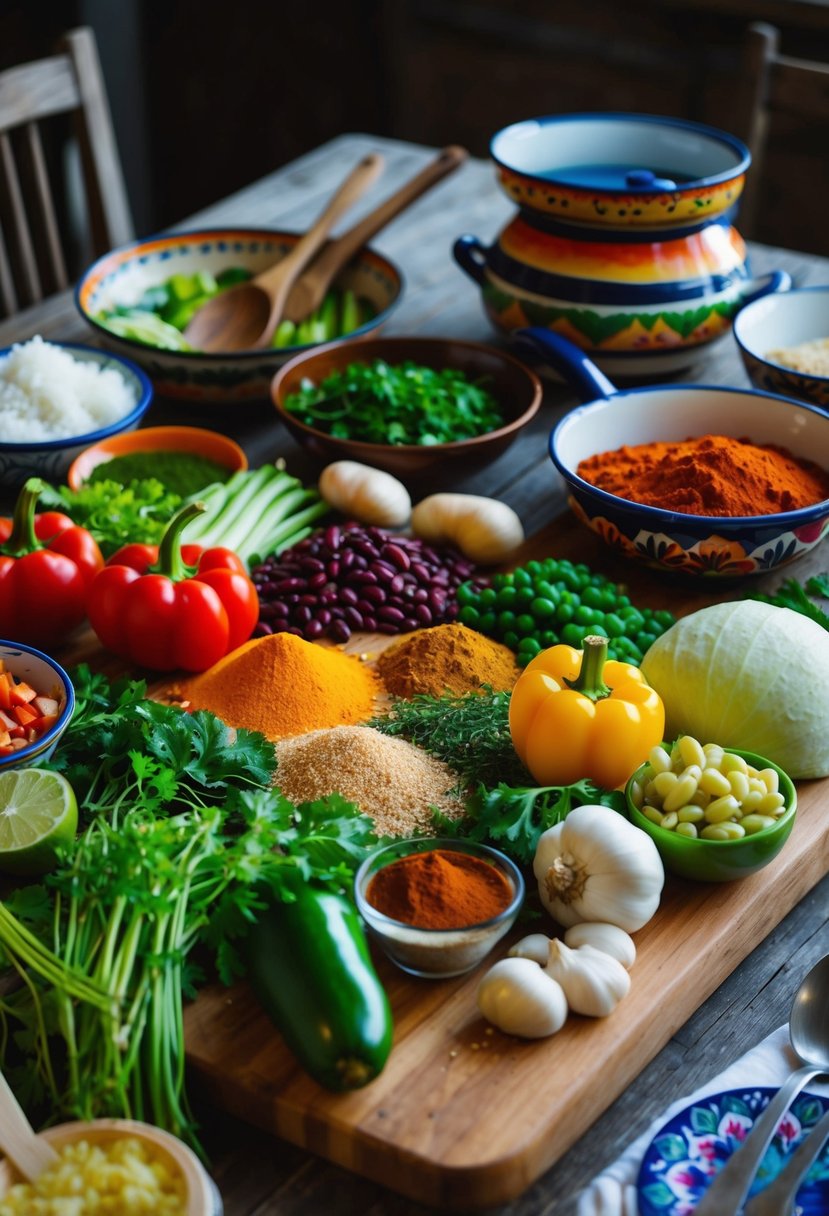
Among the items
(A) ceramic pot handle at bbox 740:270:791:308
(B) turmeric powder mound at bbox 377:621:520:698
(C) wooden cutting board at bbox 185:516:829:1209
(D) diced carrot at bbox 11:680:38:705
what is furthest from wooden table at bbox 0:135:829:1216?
(D) diced carrot at bbox 11:680:38:705

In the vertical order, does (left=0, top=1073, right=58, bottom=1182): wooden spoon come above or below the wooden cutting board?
above

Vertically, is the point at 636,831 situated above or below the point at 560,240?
below

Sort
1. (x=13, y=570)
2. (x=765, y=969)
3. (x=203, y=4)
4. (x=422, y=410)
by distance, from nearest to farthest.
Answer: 1. (x=765, y=969)
2. (x=13, y=570)
3. (x=422, y=410)
4. (x=203, y=4)

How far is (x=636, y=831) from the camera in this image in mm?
1322

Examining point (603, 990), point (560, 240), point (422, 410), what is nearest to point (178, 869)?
point (603, 990)

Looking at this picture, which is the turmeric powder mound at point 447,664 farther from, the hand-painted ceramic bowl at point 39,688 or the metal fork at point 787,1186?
the metal fork at point 787,1186

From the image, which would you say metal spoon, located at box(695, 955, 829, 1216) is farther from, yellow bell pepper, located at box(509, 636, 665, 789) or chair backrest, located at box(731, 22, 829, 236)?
chair backrest, located at box(731, 22, 829, 236)

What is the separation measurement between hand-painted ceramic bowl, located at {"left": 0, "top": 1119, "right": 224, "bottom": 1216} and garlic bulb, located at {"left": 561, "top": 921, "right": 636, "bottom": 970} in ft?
1.38

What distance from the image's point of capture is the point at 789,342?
2.33 metres

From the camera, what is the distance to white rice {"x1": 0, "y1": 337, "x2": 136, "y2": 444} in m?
2.07

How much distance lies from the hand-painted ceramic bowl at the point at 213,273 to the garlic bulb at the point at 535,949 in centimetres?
127

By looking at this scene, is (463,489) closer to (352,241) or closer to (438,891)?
(352,241)

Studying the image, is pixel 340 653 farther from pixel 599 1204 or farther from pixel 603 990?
pixel 599 1204

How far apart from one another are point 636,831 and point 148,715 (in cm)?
57
